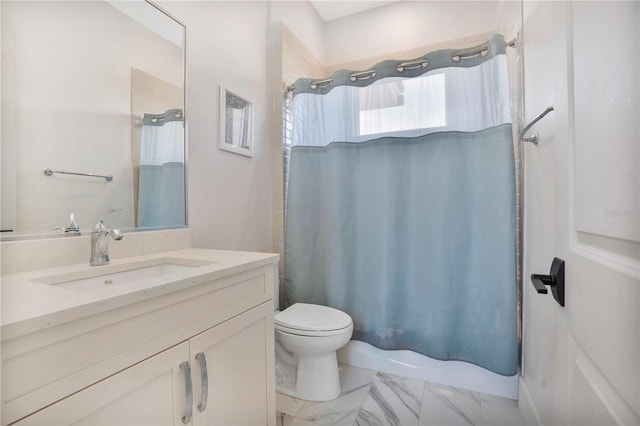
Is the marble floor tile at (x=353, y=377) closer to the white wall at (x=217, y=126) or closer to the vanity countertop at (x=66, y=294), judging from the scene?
the white wall at (x=217, y=126)

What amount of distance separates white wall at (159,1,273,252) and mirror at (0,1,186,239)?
3.5 inches

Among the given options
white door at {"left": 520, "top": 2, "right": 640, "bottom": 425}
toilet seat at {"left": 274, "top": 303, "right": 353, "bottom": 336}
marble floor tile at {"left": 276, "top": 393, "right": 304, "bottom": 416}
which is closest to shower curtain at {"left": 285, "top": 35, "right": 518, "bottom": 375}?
toilet seat at {"left": 274, "top": 303, "right": 353, "bottom": 336}

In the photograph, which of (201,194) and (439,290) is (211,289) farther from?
(439,290)

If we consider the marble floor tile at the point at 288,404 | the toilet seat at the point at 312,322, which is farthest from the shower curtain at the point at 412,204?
the marble floor tile at the point at 288,404

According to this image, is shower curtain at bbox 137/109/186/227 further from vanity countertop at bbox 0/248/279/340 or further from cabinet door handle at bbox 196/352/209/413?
cabinet door handle at bbox 196/352/209/413

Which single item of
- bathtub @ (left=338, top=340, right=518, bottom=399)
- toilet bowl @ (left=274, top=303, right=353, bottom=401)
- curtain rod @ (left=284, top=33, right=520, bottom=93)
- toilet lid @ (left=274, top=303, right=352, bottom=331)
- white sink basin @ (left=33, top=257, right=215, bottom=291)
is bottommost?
bathtub @ (left=338, top=340, right=518, bottom=399)

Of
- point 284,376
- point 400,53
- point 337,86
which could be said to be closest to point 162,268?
point 284,376

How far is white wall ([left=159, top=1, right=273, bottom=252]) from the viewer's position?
1.48 m

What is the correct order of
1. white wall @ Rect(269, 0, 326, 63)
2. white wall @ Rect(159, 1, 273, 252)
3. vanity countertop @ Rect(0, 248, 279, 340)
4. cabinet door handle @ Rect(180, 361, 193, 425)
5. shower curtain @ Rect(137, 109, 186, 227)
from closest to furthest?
vanity countertop @ Rect(0, 248, 279, 340) < cabinet door handle @ Rect(180, 361, 193, 425) < shower curtain @ Rect(137, 109, 186, 227) < white wall @ Rect(159, 1, 273, 252) < white wall @ Rect(269, 0, 326, 63)

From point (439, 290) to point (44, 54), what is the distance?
6.61ft

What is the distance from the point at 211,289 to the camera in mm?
868

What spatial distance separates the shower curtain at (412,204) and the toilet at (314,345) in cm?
34

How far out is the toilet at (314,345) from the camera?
1.45 m

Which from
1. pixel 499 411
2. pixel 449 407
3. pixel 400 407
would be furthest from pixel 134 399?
pixel 499 411
